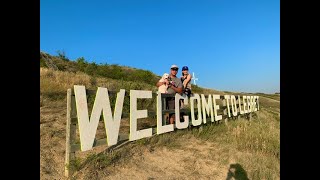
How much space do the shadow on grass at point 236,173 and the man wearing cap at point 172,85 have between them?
214 cm

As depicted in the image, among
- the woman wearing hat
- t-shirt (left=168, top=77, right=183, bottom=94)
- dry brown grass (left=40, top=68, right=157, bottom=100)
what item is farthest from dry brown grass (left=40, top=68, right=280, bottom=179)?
dry brown grass (left=40, top=68, right=157, bottom=100)

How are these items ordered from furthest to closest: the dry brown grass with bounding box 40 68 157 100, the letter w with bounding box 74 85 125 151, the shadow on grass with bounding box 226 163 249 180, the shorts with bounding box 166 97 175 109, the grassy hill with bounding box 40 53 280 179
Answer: the dry brown grass with bounding box 40 68 157 100, the shorts with bounding box 166 97 175 109, the shadow on grass with bounding box 226 163 249 180, the grassy hill with bounding box 40 53 280 179, the letter w with bounding box 74 85 125 151

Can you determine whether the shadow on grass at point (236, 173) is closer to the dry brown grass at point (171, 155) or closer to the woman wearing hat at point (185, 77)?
the dry brown grass at point (171, 155)

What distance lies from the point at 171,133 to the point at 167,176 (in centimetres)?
249

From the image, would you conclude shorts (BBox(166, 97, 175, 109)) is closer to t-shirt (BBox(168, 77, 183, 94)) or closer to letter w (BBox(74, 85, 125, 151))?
t-shirt (BBox(168, 77, 183, 94))

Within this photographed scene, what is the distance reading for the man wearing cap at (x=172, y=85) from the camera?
28.9ft

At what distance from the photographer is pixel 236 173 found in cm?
687

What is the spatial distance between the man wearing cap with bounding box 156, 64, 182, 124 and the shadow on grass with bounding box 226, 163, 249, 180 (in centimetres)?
214

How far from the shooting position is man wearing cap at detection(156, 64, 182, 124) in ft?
28.9
